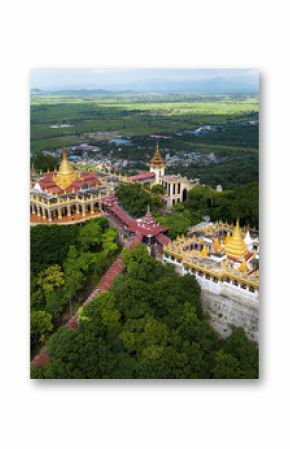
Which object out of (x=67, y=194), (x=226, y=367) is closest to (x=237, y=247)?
(x=226, y=367)

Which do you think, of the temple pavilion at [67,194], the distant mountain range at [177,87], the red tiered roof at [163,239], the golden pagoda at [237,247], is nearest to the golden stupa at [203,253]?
the golden pagoda at [237,247]

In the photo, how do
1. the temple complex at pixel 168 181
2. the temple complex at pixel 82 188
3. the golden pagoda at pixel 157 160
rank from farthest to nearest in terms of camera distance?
the temple complex at pixel 168 181 → the golden pagoda at pixel 157 160 → the temple complex at pixel 82 188

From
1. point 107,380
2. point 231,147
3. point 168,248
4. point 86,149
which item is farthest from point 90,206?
point 107,380

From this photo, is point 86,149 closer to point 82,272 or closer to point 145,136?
point 145,136

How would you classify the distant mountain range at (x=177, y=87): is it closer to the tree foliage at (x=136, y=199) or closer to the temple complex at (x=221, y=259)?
the temple complex at (x=221, y=259)

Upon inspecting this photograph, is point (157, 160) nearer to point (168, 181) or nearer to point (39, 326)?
point (168, 181)

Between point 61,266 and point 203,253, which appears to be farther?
point 203,253
